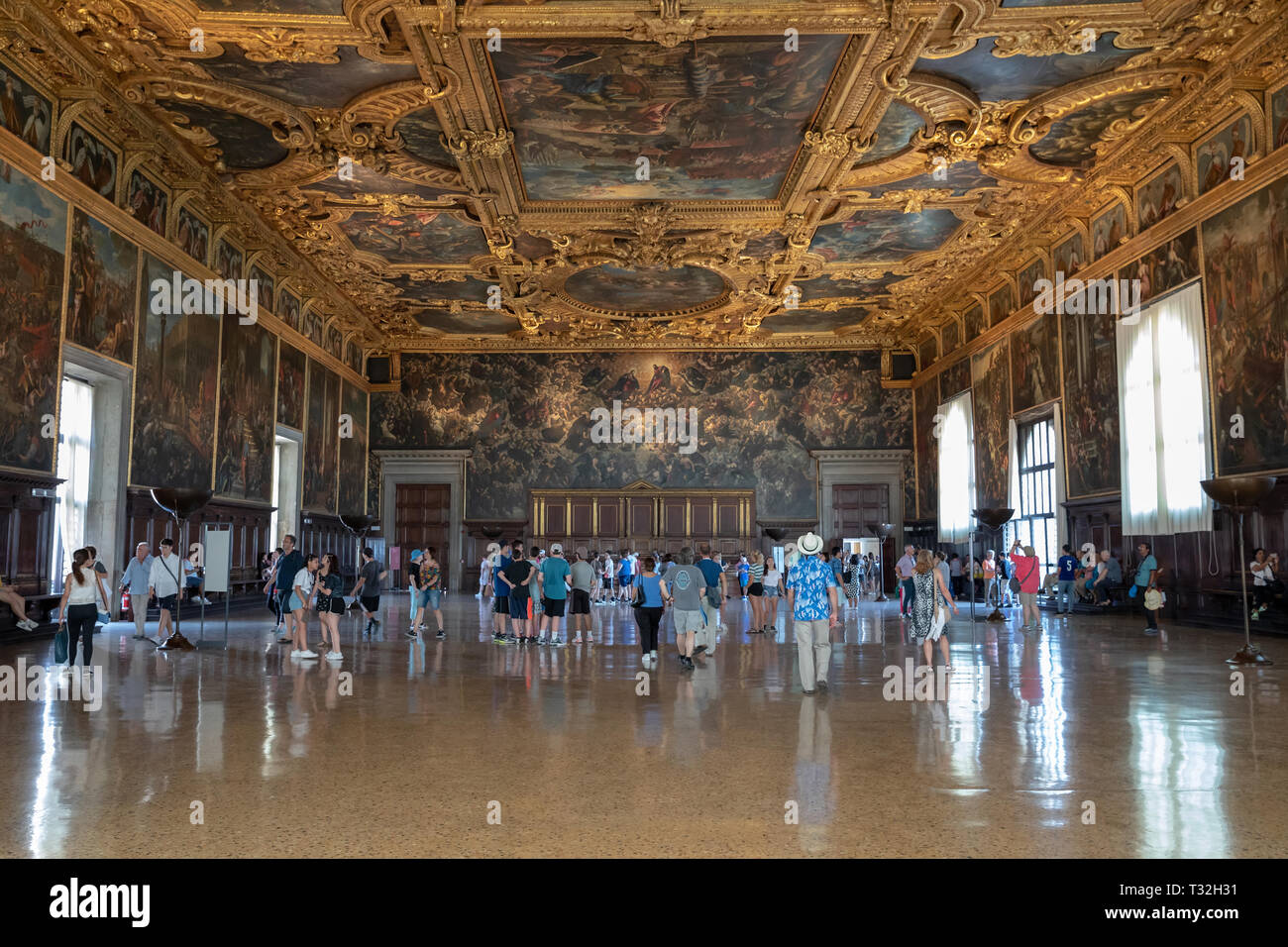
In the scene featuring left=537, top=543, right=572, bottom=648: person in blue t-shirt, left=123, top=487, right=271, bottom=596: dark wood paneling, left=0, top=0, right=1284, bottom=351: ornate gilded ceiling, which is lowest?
left=537, top=543, right=572, bottom=648: person in blue t-shirt

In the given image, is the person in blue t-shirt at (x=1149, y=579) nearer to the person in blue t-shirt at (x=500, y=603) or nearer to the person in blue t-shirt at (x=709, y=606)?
the person in blue t-shirt at (x=709, y=606)

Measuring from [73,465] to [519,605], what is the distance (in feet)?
30.0

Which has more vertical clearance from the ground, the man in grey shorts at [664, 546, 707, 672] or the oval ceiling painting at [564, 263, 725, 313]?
the oval ceiling painting at [564, 263, 725, 313]

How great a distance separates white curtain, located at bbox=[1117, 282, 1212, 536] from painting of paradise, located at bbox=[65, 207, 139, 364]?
19.3 metres

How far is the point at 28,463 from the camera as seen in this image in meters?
14.2

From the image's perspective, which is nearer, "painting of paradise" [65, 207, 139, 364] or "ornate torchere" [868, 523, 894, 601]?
"painting of paradise" [65, 207, 139, 364]

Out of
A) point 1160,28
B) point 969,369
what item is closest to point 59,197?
point 1160,28

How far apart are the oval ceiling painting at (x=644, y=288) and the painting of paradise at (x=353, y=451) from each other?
904 cm

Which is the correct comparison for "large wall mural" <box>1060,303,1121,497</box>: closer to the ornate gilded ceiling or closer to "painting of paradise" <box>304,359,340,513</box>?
the ornate gilded ceiling

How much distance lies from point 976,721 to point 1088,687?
2575 mm

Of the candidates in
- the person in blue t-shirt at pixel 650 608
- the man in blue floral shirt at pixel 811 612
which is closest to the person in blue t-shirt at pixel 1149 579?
the man in blue floral shirt at pixel 811 612

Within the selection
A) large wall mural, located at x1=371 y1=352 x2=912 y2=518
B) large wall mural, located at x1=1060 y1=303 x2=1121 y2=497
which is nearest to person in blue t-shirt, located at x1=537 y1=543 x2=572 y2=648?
large wall mural, located at x1=1060 y1=303 x2=1121 y2=497

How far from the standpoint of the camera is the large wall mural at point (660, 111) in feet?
47.6

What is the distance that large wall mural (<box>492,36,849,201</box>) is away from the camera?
47.6ft
